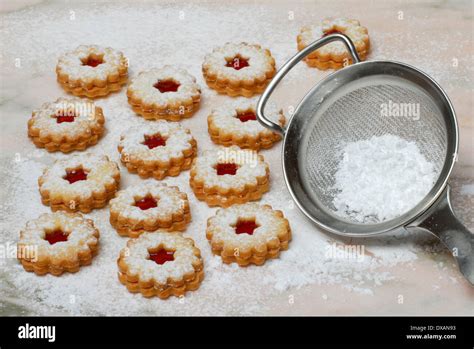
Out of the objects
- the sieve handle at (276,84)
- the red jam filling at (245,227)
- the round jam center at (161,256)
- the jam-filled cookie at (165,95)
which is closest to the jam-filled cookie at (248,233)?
the red jam filling at (245,227)

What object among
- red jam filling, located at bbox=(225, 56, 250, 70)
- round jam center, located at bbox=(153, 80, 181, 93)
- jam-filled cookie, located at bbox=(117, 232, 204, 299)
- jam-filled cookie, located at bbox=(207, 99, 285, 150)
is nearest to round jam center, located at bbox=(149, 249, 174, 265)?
jam-filled cookie, located at bbox=(117, 232, 204, 299)

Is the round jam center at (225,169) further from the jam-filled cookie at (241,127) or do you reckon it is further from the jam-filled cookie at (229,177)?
the jam-filled cookie at (241,127)

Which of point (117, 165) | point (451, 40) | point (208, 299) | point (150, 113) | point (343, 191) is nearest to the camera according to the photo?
point (208, 299)

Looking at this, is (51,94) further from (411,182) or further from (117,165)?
(411,182)

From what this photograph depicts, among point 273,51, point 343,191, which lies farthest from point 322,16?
point 343,191

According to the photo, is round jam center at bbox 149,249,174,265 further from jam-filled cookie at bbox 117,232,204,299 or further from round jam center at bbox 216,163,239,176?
round jam center at bbox 216,163,239,176
